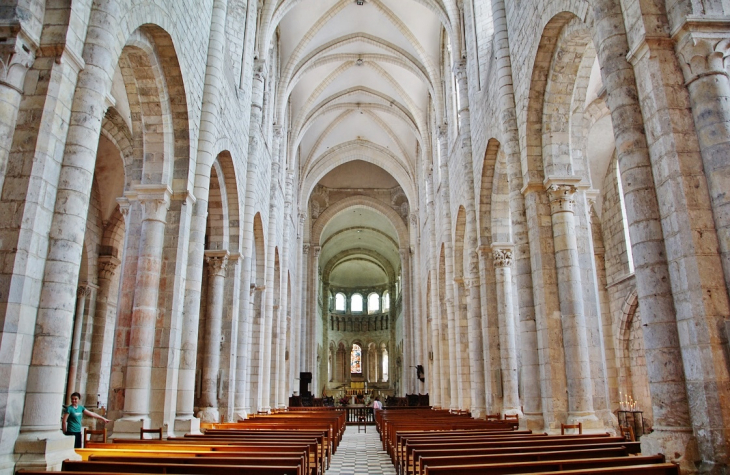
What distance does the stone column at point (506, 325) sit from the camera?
13211 mm

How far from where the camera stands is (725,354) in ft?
16.4

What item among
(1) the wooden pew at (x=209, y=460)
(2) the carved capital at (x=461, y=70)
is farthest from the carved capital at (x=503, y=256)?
(1) the wooden pew at (x=209, y=460)

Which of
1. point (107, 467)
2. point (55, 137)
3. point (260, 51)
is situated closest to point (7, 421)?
point (107, 467)

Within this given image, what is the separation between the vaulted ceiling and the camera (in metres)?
21.1

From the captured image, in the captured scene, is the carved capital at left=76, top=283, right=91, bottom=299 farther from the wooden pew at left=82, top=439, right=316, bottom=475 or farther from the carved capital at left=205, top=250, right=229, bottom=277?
the wooden pew at left=82, top=439, right=316, bottom=475

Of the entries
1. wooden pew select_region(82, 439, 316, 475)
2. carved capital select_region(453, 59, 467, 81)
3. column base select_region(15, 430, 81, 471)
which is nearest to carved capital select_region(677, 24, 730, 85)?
wooden pew select_region(82, 439, 316, 475)

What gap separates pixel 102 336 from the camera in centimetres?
1684

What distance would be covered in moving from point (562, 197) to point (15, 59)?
334 inches

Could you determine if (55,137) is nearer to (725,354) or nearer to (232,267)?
(725,354)

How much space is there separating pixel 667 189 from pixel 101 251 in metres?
16.3

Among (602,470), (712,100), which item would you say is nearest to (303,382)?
(602,470)

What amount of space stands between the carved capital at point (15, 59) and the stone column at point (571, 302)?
8.20 meters

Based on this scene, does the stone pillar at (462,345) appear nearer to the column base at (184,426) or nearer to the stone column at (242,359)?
the stone column at (242,359)

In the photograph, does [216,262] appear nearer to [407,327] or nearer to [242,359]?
[242,359]
